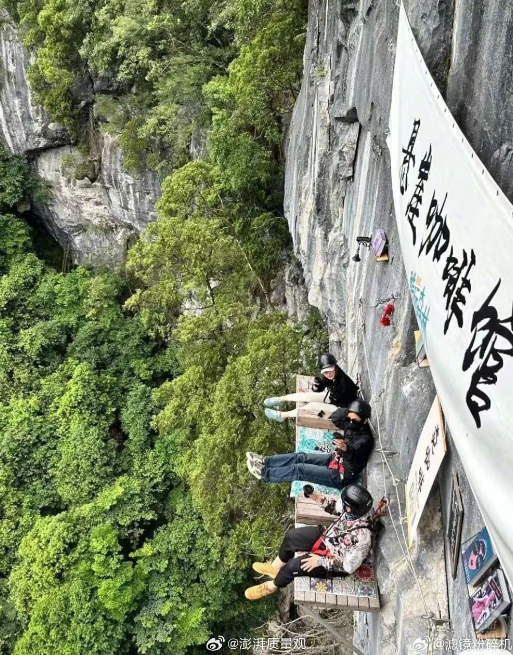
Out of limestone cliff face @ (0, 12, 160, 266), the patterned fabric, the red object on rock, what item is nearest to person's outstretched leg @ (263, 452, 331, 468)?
the patterned fabric

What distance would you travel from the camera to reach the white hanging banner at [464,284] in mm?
2111

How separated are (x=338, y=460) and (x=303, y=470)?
0.40m

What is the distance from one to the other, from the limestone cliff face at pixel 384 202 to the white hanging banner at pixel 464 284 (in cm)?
31

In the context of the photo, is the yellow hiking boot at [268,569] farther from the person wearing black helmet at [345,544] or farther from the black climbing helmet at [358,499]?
the black climbing helmet at [358,499]

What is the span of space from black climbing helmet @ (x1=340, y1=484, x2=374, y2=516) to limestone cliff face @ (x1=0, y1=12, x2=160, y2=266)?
11888 mm

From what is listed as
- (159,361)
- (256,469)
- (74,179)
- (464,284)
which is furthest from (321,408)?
(74,179)

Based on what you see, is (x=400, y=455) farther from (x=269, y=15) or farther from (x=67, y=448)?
(x=67, y=448)

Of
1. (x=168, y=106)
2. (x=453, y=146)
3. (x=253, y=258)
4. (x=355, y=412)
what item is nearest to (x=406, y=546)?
(x=355, y=412)

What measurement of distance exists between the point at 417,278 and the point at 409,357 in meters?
1.16

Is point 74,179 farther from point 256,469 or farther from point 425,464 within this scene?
point 425,464

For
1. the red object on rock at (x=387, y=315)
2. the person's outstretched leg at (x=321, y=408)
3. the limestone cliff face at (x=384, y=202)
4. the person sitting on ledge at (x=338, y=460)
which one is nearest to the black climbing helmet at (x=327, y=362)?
the limestone cliff face at (x=384, y=202)

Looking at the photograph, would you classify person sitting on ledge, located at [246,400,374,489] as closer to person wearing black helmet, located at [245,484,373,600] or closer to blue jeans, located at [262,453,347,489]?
blue jeans, located at [262,453,347,489]

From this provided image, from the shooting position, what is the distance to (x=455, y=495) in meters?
3.17

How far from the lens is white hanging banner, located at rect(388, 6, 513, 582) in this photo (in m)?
2.11
